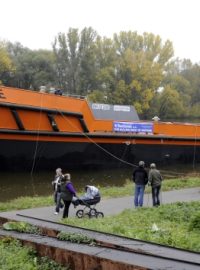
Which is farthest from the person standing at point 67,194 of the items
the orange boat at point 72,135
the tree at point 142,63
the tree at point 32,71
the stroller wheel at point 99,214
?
the tree at point 32,71

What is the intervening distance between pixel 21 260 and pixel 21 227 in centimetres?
118

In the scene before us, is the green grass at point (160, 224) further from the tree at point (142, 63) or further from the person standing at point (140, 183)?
the tree at point (142, 63)

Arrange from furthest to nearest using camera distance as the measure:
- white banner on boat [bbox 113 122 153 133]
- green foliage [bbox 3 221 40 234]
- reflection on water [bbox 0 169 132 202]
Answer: white banner on boat [bbox 113 122 153 133], reflection on water [bbox 0 169 132 202], green foliage [bbox 3 221 40 234]

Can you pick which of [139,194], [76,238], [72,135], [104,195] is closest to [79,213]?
[139,194]

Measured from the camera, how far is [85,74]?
5147cm

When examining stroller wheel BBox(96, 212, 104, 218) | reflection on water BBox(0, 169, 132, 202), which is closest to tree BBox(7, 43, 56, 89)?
reflection on water BBox(0, 169, 132, 202)

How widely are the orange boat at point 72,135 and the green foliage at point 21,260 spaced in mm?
12930

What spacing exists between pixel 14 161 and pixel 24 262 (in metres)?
13.8

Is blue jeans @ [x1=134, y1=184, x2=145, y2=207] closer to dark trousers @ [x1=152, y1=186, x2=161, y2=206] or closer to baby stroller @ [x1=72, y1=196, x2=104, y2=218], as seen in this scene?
dark trousers @ [x1=152, y1=186, x2=161, y2=206]

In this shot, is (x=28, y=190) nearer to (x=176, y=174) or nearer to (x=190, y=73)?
(x=176, y=174)

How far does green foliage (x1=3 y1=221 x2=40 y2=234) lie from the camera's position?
700cm

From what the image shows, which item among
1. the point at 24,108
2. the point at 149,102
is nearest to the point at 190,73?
the point at 149,102

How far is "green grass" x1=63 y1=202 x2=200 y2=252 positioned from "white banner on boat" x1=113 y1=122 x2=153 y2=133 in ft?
42.0

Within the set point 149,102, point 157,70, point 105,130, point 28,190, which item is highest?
point 157,70
